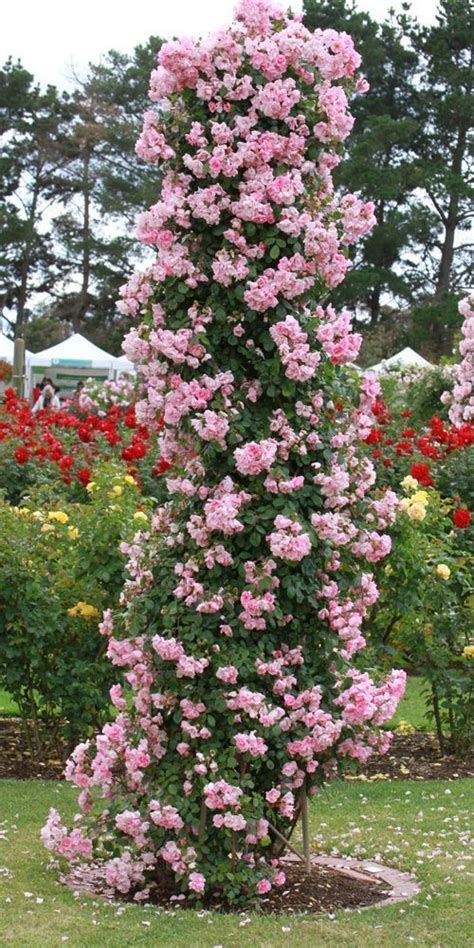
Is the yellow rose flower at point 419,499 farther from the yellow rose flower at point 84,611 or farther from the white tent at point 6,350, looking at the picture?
the white tent at point 6,350

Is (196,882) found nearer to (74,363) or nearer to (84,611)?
(84,611)

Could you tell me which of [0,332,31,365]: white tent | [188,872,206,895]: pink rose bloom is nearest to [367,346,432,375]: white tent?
[0,332,31,365]: white tent

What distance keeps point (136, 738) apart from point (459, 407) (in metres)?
12.2

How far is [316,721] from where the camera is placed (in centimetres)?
502

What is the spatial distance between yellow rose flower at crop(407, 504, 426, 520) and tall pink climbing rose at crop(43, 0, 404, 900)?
2.30 m

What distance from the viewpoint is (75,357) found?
98.0 feet

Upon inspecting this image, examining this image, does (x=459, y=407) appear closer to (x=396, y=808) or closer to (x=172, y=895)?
(x=396, y=808)

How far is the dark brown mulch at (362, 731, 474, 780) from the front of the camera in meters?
7.77

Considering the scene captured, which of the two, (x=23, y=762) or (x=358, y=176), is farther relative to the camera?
(x=358, y=176)

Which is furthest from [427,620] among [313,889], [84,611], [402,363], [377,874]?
[402,363]

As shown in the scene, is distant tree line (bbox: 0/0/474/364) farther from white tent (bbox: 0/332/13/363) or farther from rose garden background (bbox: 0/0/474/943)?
rose garden background (bbox: 0/0/474/943)

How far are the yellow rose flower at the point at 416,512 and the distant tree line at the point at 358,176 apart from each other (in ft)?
97.2

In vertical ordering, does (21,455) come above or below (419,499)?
above

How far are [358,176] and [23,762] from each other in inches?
1291
